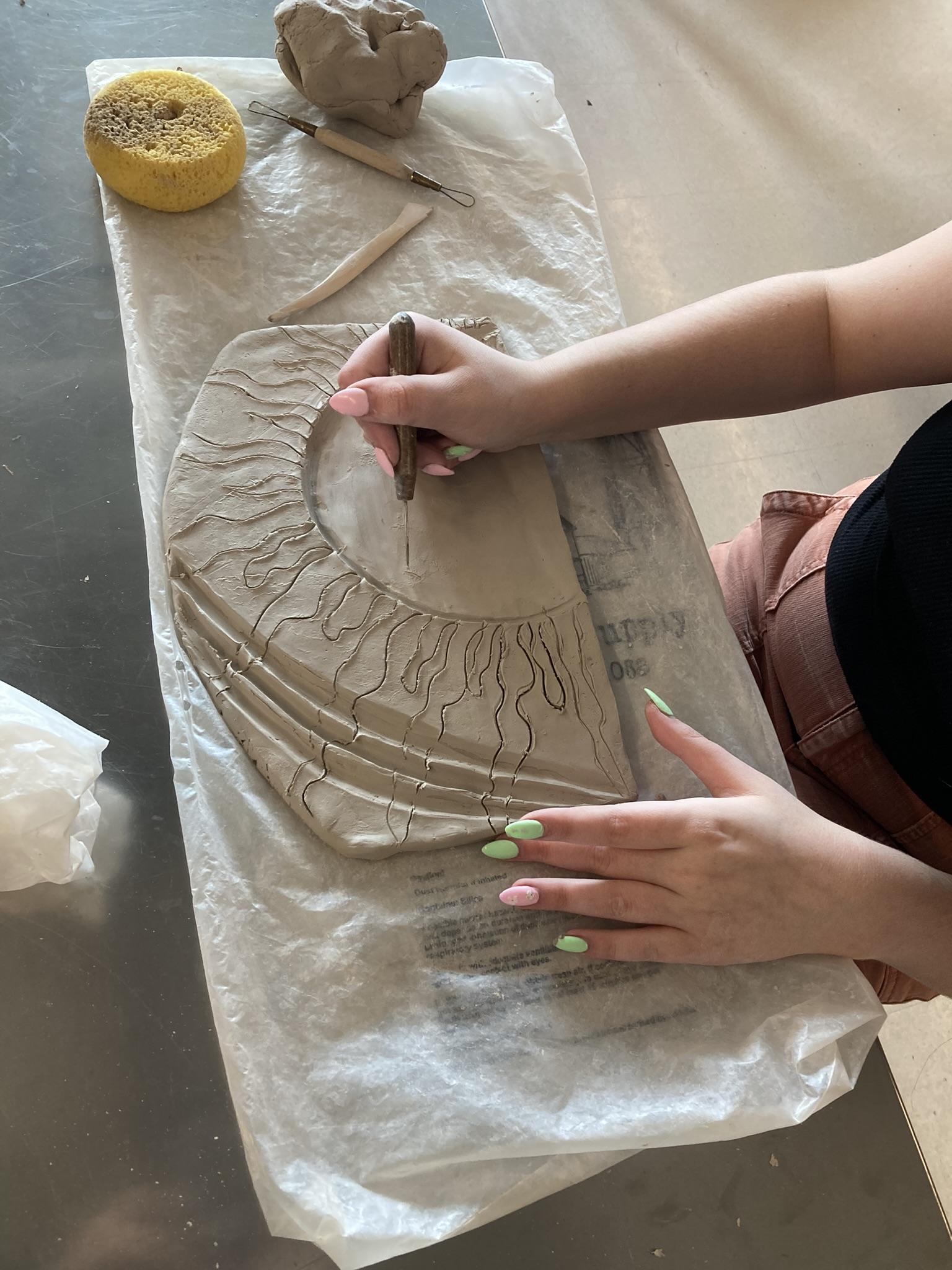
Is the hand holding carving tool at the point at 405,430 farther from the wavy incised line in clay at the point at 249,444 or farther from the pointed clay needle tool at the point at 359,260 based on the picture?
the pointed clay needle tool at the point at 359,260

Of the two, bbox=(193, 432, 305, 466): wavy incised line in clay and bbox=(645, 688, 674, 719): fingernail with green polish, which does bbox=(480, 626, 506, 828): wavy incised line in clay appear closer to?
bbox=(645, 688, 674, 719): fingernail with green polish

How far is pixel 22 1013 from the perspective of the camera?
671 millimetres

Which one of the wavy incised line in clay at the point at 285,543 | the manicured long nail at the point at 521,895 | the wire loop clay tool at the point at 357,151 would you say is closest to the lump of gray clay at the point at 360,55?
the wire loop clay tool at the point at 357,151

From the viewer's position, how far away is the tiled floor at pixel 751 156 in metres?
1.52

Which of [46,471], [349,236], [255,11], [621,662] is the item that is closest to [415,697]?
[621,662]

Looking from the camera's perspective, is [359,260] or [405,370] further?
[359,260]

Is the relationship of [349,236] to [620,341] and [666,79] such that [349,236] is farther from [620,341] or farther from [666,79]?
[666,79]

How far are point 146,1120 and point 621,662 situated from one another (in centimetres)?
52

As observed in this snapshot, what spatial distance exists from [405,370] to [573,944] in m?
0.48

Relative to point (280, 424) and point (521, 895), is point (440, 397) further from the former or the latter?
point (521, 895)

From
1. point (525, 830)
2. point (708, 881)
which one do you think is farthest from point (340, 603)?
point (708, 881)

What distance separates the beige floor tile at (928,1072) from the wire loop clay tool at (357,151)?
1162 millimetres

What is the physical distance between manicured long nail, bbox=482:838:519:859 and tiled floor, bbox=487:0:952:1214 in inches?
34.3

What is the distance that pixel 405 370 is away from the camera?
764 mm
